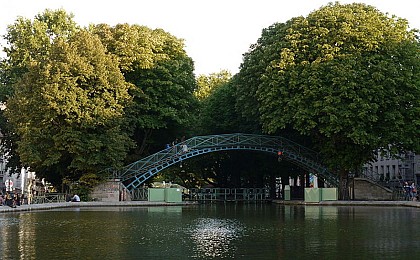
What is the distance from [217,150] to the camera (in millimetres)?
60062

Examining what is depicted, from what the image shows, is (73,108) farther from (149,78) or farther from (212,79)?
(212,79)

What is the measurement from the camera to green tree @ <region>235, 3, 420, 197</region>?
50.4 meters

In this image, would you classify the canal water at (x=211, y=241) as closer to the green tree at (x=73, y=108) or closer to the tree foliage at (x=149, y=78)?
the green tree at (x=73, y=108)

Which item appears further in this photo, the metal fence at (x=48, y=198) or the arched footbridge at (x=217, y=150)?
the arched footbridge at (x=217, y=150)

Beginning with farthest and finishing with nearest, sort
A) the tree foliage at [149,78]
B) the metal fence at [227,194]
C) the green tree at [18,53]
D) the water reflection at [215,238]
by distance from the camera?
the metal fence at [227,194], the green tree at [18,53], the tree foliage at [149,78], the water reflection at [215,238]

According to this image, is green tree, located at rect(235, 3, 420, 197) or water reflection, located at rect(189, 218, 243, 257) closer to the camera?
water reflection, located at rect(189, 218, 243, 257)

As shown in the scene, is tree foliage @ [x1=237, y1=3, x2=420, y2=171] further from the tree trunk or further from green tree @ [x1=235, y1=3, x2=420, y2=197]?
the tree trunk

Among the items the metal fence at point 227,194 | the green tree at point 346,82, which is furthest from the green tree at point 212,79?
the green tree at point 346,82

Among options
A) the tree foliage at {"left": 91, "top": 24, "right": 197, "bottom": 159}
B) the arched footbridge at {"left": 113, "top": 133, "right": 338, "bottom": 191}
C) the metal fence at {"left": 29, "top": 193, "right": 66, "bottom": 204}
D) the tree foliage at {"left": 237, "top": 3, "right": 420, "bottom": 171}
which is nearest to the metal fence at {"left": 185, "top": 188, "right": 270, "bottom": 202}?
the arched footbridge at {"left": 113, "top": 133, "right": 338, "bottom": 191}

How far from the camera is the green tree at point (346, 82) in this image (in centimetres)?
5044

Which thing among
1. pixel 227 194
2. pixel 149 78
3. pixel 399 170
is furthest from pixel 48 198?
pixel 399 170

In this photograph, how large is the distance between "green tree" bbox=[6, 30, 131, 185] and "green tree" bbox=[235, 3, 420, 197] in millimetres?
12102

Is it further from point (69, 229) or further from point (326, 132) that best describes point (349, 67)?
point (69, 229)

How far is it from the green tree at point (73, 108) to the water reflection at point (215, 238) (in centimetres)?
2706
